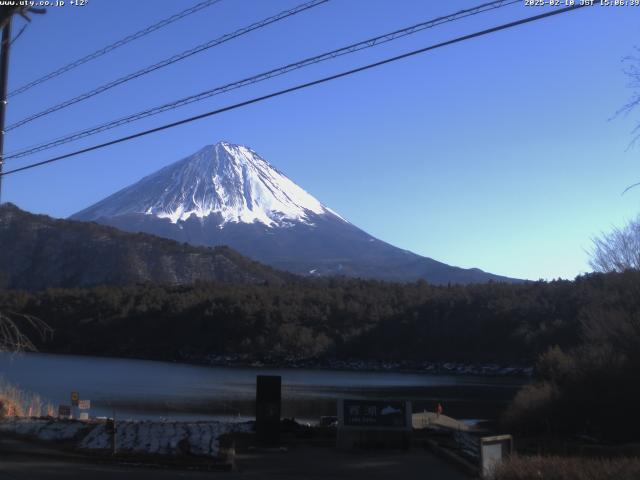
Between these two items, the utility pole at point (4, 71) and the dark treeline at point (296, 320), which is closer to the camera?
the utility pole at point (4, 71)

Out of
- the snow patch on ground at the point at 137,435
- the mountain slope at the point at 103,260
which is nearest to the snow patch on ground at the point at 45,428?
the snow patch on ground at the point at 137,435

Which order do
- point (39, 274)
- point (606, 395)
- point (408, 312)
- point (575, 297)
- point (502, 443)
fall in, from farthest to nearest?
point (39, 274) → point (408, 312) → point (575, 297) → point (606, 395) → point (502, 443)

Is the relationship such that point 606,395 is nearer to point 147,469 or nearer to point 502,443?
point 502,443

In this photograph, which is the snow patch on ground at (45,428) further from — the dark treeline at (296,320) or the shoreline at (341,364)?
the dark treeline at (296,320)

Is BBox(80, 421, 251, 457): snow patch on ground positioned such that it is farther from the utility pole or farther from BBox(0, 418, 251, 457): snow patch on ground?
the utility pole

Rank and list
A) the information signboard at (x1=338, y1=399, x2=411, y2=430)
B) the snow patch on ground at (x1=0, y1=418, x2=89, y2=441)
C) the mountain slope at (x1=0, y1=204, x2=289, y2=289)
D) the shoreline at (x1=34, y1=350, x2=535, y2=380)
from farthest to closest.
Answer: the mountain slope at (x1=0, y1=204, x2=289, y2=289), the shoreline at (x1=34, y1=350, x2=535, y2=380), the information signboard at (x1=338, y1=399, x2=411, y2=430), the snow patch on ground at (x1=0, y1=418, x2=89, y2=441)

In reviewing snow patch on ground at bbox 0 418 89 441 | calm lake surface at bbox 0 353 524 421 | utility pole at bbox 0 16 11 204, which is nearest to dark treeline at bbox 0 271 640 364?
calm lake surface at bbox 0 353 524 421

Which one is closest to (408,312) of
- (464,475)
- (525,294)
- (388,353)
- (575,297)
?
(388,353)
